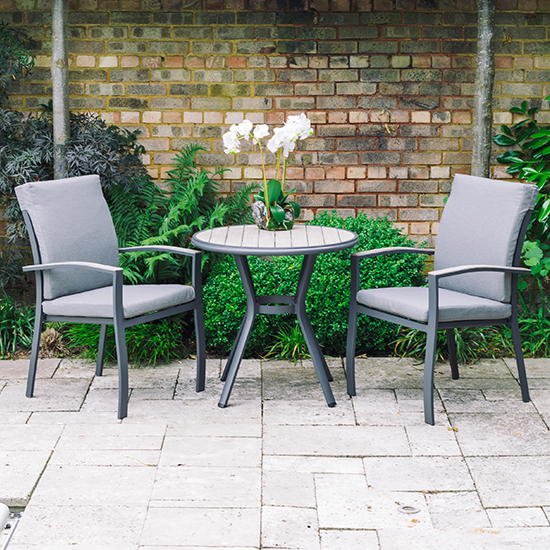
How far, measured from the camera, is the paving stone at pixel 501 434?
2.93m

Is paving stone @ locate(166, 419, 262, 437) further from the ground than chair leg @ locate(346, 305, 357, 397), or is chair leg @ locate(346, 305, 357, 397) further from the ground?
chair leg @ locate(346, 305, 357, 397)

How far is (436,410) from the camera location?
3365mm

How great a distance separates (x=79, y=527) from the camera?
2342 mm

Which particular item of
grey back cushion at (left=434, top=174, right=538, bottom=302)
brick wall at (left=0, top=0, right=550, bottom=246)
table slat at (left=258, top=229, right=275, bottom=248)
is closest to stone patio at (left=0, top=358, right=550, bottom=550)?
grey back cushion at (left=434, top=174, right=538, bottom=302)

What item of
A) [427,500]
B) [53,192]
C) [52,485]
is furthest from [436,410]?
[53,192]

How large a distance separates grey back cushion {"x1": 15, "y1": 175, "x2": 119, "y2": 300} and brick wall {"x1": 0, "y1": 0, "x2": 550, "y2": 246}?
105 centimetres

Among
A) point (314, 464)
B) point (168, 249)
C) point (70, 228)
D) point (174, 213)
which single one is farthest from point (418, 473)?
point (174, 213)

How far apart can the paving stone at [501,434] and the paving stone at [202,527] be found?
103 cm

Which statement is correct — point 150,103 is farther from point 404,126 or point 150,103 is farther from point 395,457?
point 395,457

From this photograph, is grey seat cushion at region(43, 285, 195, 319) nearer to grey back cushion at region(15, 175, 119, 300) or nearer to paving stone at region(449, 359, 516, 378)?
grey back cushion at region(15, 175, 119, 300)

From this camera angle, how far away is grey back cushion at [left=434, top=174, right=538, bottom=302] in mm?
3330

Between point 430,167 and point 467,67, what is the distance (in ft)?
2.19

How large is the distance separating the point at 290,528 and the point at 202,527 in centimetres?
29

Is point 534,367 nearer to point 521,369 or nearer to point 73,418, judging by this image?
point 521,369
